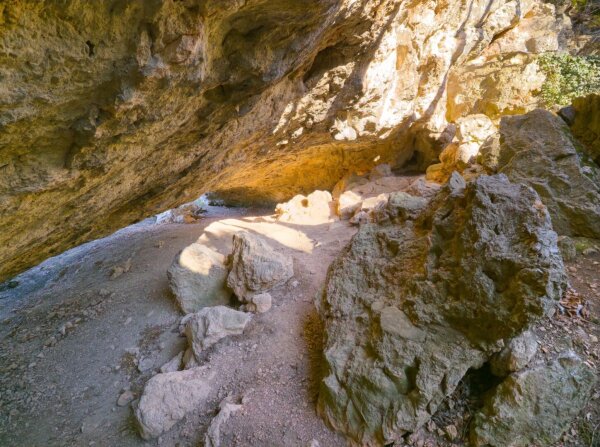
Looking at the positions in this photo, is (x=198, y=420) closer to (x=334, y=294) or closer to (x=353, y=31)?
(x=334, y=294)

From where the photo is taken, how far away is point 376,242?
4133mm

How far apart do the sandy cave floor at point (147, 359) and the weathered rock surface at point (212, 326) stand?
144 millimetres

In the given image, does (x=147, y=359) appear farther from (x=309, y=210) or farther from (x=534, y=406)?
(x=309, y=210)

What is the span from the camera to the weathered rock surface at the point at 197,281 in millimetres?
4816

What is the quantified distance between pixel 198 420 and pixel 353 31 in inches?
254

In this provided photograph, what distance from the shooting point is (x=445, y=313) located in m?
2.89

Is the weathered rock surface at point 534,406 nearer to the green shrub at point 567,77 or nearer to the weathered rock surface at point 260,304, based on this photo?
the weathered rock surface at point 260,304

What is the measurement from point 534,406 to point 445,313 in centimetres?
102

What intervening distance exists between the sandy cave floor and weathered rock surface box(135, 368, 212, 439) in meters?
0.10

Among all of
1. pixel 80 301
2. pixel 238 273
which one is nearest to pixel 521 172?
pixel 238 273

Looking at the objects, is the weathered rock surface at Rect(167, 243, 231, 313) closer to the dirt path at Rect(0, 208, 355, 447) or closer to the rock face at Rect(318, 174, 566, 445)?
the dirt path at Rect(0, 208, 355, 447)

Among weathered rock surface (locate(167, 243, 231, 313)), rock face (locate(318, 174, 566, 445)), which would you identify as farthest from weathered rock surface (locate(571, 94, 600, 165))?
weathered rock surface (locate(167, 243, 231, 313))

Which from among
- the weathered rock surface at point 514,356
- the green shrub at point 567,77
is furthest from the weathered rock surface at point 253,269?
the green shrub at point 567,77

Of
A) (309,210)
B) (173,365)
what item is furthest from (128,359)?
(309,210)
